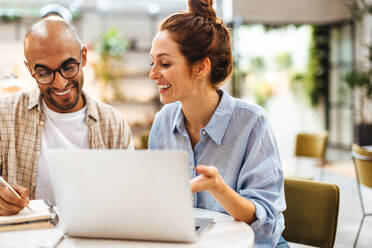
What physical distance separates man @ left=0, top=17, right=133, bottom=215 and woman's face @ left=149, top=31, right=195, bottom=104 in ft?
1.60

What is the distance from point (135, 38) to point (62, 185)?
25.2ft

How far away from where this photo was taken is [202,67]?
1.69 meters

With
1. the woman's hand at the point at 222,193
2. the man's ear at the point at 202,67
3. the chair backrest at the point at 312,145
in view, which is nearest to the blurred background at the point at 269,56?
the chair backrest at the point at 312,145

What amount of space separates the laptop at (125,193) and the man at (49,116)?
737mm

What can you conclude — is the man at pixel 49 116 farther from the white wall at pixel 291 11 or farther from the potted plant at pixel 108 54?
the white wall at pixel 291 11

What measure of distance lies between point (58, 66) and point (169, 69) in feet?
1.85

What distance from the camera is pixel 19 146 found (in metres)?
2.06

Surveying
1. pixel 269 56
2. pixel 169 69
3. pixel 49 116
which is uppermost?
pixel 269 56

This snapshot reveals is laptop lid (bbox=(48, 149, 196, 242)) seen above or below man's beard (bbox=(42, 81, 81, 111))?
below

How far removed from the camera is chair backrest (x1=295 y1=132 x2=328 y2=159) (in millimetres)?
4320

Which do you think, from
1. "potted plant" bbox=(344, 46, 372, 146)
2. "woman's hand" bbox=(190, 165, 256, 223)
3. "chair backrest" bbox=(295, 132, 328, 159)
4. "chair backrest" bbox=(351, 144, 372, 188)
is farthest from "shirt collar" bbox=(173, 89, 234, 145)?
"potted plant" bbox=(344, 46, 372, 146)

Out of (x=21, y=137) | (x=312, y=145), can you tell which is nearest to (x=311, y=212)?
(x=21, y=137)

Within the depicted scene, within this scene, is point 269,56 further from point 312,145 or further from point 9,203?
point 9,203

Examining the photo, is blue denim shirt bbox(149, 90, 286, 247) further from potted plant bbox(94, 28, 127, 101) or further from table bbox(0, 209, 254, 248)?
potted plant bbox(94, 28, 127, 101)
